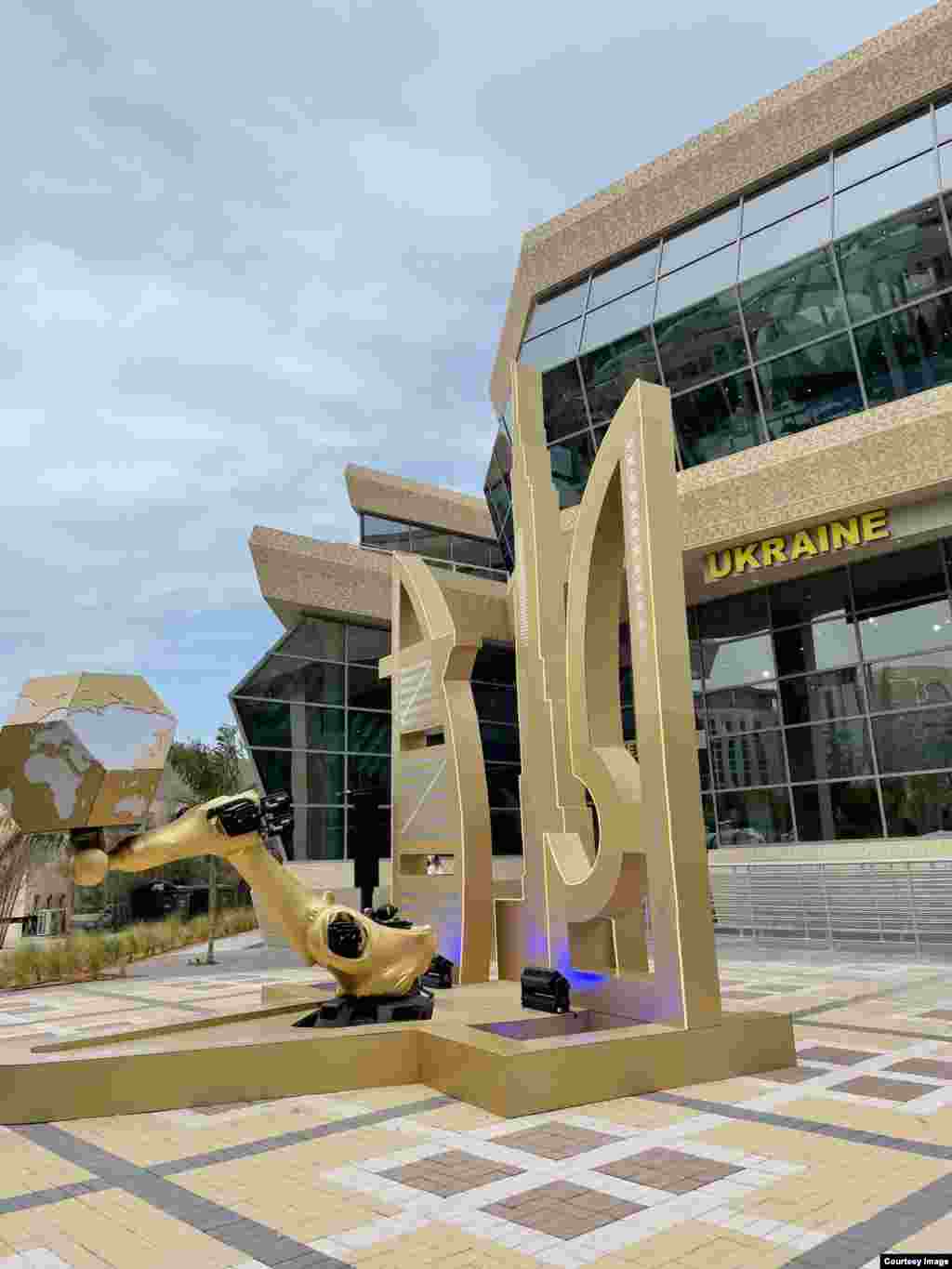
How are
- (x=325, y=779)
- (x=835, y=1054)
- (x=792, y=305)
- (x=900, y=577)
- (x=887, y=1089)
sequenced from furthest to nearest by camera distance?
1. (x=325, y=779)
2. (x=900, y=577)
3. (x=792, y=305)
4. (x=835, y=1054)
5. (x=887, y=1089)

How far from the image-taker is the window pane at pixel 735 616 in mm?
23062

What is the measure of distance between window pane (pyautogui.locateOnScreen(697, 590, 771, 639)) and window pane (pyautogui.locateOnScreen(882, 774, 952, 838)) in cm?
474

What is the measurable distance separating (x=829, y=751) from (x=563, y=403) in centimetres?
1025

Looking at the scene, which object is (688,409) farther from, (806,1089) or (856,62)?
(806,1089)

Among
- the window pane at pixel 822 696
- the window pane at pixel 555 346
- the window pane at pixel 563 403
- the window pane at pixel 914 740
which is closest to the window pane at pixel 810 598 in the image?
the window pane at pixel 822 696

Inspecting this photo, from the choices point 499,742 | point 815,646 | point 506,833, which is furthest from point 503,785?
point 815,646

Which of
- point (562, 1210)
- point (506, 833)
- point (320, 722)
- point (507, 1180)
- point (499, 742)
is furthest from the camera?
point (499, 742)

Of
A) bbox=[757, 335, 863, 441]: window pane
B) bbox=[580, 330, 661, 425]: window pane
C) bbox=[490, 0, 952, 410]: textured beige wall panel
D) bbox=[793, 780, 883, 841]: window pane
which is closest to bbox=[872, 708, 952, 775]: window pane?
bbox=[793, 780, 883, 841]: window pane

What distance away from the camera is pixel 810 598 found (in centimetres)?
2217

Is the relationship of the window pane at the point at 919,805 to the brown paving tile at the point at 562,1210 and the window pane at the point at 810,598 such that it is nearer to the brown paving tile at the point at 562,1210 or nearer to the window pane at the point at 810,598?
the window pane at the point at 810,598

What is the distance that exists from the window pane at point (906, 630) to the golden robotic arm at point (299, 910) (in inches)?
575

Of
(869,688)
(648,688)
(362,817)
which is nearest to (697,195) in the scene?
(869,688)

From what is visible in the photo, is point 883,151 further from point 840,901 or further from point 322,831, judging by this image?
point 322,831

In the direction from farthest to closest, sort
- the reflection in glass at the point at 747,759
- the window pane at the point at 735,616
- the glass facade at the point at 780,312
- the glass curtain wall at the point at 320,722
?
1. the glass curtain wall at the point at 320,722
2. the window pane at the point at 735,616
3. the reflection in glass at the point at 747,759
4. the glass facade at the point at 780,312
